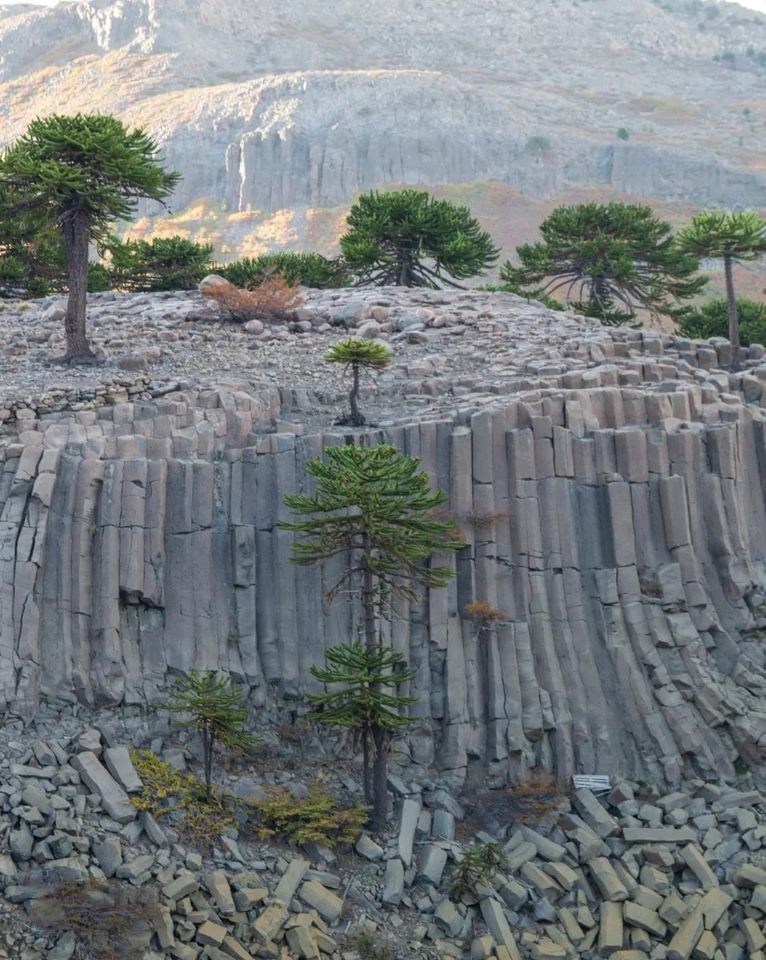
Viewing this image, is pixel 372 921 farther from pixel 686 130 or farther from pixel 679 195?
pixel 686 130

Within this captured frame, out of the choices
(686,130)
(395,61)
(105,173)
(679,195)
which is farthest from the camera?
(395,61)

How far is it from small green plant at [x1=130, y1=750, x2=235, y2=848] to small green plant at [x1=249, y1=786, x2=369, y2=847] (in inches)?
19.7

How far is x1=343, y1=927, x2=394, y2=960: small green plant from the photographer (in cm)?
1755

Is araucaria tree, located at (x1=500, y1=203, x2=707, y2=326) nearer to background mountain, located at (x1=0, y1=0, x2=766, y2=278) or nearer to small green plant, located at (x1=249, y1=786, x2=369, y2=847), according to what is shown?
small green plant, located at (x1=249, y1=786, x2=369, y2=847)

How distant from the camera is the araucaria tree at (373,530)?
19.2m

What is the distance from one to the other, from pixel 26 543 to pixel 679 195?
83.9 m

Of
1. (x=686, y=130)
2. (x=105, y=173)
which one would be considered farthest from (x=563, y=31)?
(x=105, y=173)

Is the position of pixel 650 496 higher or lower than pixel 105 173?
lower

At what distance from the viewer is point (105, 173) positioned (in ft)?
85.3

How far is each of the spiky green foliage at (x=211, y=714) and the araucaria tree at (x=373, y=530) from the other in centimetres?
159

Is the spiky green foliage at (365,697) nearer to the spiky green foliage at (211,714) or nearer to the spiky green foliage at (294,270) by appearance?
the spiky green foliage at (211,714)

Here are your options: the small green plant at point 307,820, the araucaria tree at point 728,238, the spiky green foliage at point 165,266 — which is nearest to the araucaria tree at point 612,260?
the araucaria tree at point 728,238

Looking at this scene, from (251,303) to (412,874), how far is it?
1548cm

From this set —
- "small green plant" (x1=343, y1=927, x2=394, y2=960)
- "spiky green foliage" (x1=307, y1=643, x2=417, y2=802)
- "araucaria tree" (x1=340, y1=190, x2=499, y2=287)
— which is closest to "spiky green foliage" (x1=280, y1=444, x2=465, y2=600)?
"spiky green foliage" (x1=307, y1=643, x2=417, y2=802)
